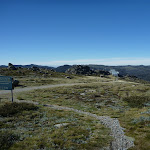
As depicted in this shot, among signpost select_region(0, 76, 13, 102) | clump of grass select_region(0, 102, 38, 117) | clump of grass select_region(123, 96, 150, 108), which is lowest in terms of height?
clump of grass select_region(123, 96, 150, 108)

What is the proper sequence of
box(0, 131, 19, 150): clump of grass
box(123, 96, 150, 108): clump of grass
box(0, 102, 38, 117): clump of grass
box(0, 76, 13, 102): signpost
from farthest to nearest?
box(123, 96, 150, 108): clump of grass, box(0, 76, 13, 102): signpost, box(0, 102, 38, 117): clump of grass, box(0, 131, 19, 150): clump of grass

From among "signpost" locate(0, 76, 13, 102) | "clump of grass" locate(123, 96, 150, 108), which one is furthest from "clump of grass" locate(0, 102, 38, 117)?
"clump of grass" locate(123, 96, 150, 108)

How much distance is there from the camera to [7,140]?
30.5 ft

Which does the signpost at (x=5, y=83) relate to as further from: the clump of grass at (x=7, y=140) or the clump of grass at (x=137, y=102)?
the clump of grass at (x=137, y=102)

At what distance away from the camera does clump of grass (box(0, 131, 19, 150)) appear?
28.0ft

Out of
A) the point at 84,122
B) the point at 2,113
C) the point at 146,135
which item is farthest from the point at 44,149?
the point at 2,113

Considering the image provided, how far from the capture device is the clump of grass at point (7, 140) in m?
8.53

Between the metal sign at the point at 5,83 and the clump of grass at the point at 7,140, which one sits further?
the metal sign at the point at 5,83

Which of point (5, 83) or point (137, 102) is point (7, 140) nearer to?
point (5, 83)

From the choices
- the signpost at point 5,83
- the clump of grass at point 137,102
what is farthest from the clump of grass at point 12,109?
the clump of grass at point 137,102

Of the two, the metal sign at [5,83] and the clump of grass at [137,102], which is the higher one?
the metal sign at [5,83]

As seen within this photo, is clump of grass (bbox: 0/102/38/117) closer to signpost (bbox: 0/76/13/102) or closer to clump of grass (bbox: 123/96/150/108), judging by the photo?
Result: signpost (bbox: 0/76/13/102)

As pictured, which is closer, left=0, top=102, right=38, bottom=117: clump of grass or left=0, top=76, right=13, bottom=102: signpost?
left=0, top=102, right=38, bottom=117: clump of grass

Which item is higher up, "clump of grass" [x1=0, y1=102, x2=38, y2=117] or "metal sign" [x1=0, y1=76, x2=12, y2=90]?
"metal sign" [x1=0, y1=76, x2=12, y2=90]
